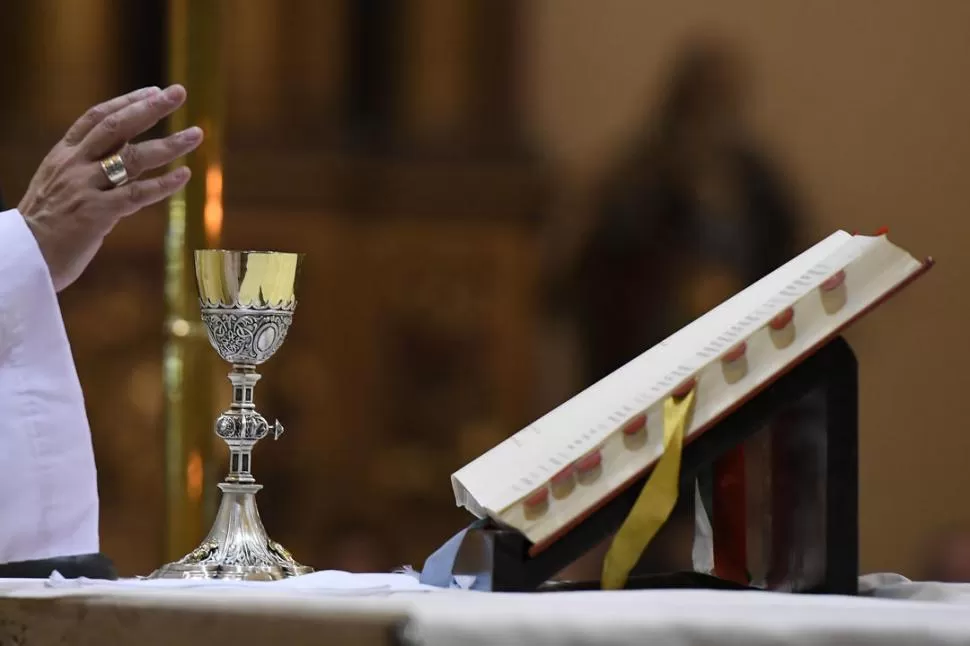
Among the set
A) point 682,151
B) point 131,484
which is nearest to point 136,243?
point 131,484

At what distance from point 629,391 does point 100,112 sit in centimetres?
61

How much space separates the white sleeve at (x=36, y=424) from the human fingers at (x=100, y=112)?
3.9 inches

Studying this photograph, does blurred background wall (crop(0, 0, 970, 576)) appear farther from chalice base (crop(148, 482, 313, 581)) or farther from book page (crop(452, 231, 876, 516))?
book page (crop(452, 231, 876, 516))

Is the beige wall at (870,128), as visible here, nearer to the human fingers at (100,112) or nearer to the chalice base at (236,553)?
the human fingers at (100,112)

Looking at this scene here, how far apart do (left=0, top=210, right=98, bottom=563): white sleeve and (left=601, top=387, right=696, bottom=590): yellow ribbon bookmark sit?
63 centimetres

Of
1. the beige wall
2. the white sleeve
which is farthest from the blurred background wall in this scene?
the white sleeve

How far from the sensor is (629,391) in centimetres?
121

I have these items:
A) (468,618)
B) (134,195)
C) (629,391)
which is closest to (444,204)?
(134,195)

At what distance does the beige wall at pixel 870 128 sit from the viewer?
5.93m

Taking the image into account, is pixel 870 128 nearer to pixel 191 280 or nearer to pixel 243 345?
pixel 191 280

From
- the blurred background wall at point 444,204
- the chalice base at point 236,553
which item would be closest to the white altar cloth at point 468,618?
the chalice base at point 236,553

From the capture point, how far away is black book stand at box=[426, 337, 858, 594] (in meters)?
1.14

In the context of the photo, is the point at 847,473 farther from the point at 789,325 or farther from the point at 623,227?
the point at 623,227

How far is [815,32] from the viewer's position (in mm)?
6246
